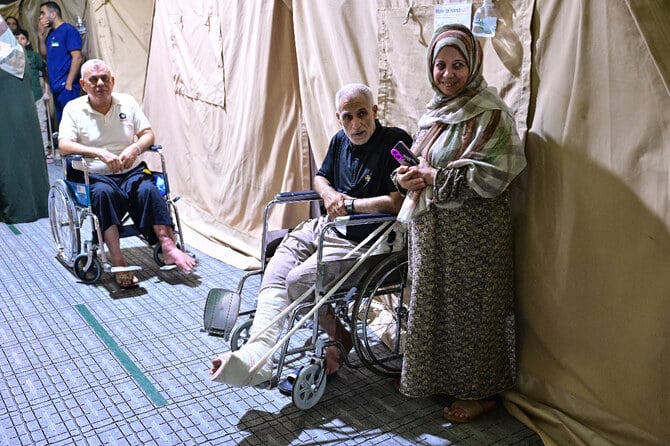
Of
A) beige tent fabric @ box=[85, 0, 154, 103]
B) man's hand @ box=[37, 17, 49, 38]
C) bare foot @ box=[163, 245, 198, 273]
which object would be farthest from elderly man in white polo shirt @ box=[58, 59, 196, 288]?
man's hand @ box=[37, 17, 49, 38]

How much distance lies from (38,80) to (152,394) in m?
5.69

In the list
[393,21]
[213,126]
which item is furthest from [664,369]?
[213,126]

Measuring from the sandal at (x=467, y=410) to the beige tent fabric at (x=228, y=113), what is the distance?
160 centimetres

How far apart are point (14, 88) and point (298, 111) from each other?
232 cm

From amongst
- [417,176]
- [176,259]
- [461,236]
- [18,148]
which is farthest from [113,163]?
[461,236]

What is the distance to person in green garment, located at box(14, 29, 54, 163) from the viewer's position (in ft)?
23.1

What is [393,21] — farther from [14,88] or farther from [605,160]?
[14,88]

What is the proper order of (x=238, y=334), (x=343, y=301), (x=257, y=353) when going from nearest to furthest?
(x=257, y=353) < (x=343, y=301) < (x=238, y=334)

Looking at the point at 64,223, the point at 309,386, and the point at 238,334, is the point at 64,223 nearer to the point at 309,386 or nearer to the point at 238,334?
the point at 238,334

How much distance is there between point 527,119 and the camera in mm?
2174

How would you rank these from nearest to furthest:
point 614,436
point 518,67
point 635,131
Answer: point 635,131
point 614,436
point 518,67

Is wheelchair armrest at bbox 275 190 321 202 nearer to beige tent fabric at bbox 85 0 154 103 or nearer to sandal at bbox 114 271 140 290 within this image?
sandal at bbox 114 271 140 290

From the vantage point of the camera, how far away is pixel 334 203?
251 centimetres

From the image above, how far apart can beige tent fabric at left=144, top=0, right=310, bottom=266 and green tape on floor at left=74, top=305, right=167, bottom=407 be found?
1.05m
